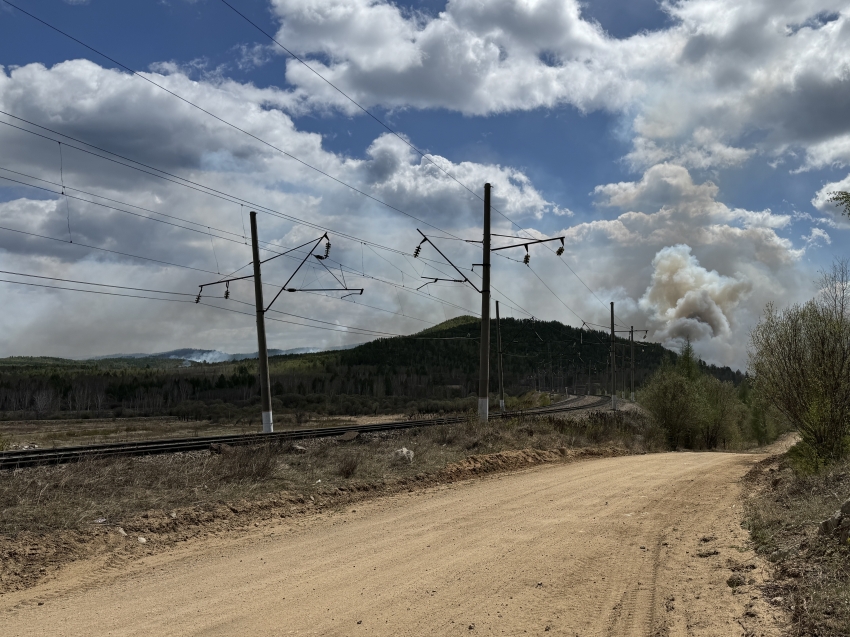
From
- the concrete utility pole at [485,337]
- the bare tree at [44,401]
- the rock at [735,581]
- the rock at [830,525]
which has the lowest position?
the bare tree at [44,401]

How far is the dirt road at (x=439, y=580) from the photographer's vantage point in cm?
674

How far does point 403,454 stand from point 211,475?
605 centimetres

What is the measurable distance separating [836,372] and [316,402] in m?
85.6

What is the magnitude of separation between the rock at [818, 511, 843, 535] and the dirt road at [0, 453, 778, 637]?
3.00ft

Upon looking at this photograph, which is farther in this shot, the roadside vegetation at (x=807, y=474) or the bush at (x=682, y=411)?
the bush at (x=682, y=411)

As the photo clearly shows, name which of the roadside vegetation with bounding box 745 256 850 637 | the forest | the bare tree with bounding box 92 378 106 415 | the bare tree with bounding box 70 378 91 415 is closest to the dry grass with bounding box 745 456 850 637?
the roadside vegetation with bounding box 745 256 850 637

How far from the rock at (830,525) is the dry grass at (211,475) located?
391 inches

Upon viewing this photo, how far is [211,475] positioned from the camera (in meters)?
15.0

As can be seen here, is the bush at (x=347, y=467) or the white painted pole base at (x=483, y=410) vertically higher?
the white painted pole base at (x=483, y=410)

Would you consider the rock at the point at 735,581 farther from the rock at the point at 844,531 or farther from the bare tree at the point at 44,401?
the bare tree at the point at 44,401

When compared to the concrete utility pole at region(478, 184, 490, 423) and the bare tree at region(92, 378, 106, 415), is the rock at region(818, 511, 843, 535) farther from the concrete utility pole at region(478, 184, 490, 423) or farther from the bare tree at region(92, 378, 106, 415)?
the bare tree at region(92, 378, 106, 415)

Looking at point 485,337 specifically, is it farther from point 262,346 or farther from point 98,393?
point 98,393

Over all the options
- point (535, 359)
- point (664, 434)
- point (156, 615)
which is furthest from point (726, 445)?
point (535, 359)

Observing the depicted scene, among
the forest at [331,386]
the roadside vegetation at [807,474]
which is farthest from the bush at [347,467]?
the forest at [331,386]
